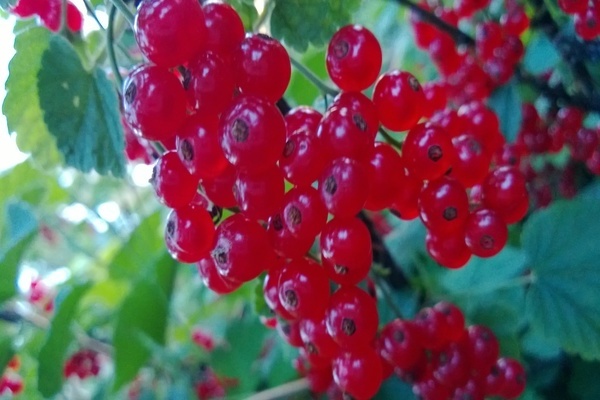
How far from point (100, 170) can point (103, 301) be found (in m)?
1.09

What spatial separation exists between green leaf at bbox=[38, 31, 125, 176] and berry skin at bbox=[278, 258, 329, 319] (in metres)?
0.30

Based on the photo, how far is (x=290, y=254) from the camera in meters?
0.62

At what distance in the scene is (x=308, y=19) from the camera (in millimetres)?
718

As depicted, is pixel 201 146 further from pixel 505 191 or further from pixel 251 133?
pixel 505 191

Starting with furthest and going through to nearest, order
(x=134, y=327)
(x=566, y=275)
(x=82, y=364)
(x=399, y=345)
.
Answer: (x=82, y=364) → (x=134, y=327) → (x=566, y=275) → (x=399, y=345)

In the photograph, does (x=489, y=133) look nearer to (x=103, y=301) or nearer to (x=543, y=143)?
(x=543, y=143)

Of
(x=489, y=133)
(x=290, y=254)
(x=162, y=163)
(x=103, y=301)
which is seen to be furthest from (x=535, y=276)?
(x=103, y=301)

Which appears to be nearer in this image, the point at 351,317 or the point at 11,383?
the point at 351,317

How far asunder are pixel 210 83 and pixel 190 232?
149 mm

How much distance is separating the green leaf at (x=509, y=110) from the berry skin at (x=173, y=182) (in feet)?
2.24

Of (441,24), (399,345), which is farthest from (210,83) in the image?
(441,24)

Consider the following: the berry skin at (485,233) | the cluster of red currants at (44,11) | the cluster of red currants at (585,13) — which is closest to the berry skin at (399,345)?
the berry skin at (485,233)

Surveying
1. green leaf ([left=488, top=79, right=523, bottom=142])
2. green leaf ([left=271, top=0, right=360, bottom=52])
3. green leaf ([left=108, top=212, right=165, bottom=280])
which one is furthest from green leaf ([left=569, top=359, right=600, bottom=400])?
green leaf ([left=108, top=212, right=165, bottom=280])

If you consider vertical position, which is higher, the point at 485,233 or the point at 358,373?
the point at 485,233
